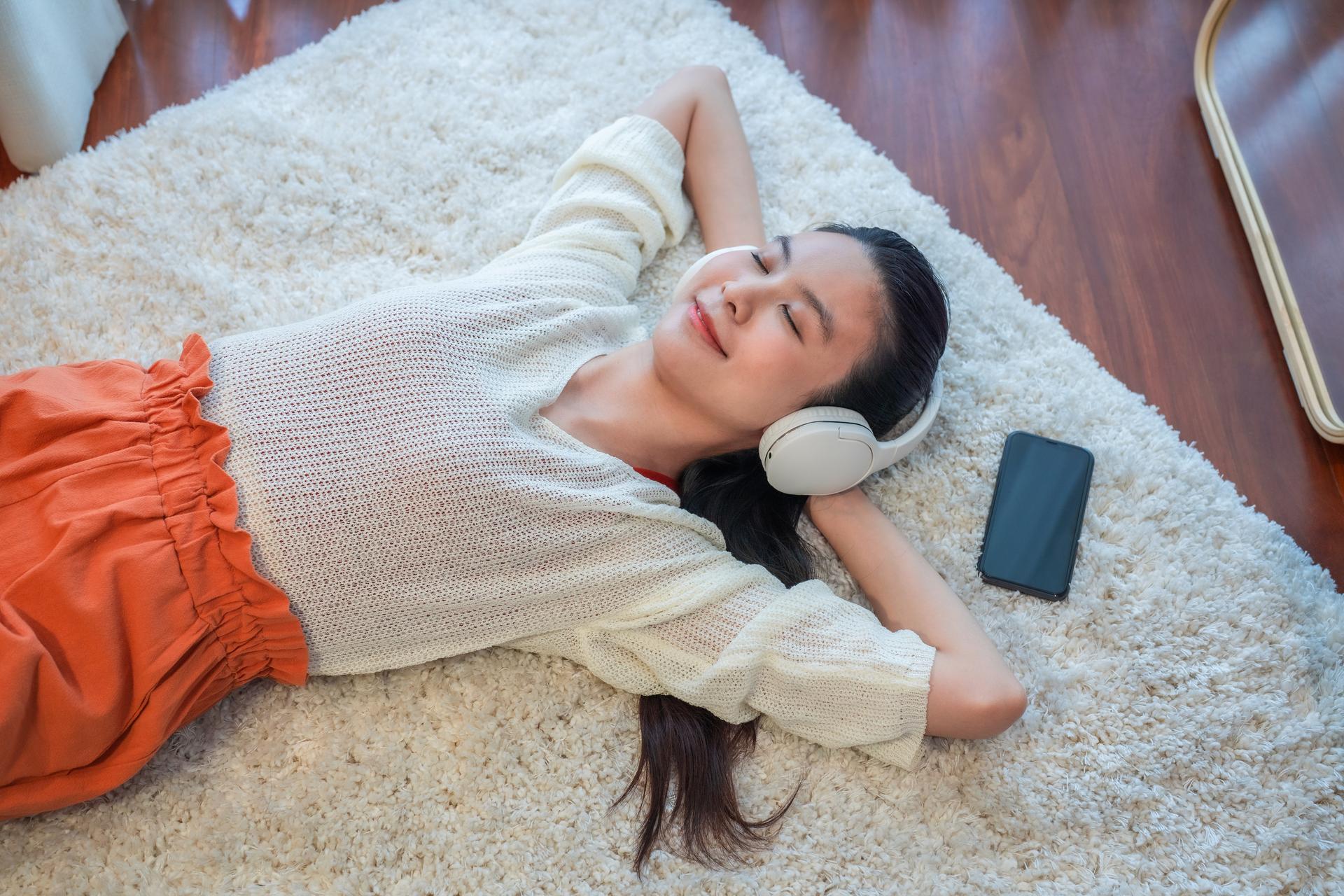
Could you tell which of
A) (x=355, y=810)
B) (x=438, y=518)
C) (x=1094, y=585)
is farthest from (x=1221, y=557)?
(x=355, y=810)

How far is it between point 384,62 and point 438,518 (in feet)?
3.04

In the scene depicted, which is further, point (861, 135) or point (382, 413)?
point (861, 135)

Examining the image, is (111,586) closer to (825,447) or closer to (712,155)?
(825,447)

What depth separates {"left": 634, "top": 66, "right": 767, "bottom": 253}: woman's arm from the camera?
4.68 feet

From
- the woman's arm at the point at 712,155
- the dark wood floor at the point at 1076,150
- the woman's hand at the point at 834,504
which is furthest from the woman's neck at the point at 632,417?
the dark wood floor at the point at 1076,150

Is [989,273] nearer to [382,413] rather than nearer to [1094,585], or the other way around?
[1094,585]

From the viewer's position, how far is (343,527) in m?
0.99

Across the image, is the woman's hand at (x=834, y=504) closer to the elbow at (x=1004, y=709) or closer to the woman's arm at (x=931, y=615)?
the woman's arm at (x=931, y=615)

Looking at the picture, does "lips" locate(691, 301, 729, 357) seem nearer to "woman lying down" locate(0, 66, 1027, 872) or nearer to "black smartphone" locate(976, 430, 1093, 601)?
"woman lying down" locate(0, 66, 1027, 872)

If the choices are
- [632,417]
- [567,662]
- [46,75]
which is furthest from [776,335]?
[46,75]

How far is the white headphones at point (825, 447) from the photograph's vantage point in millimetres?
1093

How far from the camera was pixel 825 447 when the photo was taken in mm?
1099

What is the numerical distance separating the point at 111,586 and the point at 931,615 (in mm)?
846

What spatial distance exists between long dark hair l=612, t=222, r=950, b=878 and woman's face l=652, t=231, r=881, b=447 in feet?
0.07
